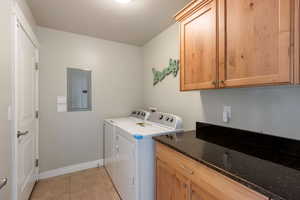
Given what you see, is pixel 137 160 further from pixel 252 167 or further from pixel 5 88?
pixel 5 88

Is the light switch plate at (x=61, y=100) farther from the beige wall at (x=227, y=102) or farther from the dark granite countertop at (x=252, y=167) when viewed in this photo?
the dark granite countertop at (x=252, y=167)

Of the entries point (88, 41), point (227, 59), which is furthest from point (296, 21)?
point (88, 41)

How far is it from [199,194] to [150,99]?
2.03 metres

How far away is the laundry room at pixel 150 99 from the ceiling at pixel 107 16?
0.06 ft

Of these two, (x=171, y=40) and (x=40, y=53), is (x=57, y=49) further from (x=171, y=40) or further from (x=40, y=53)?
(x=171, y=40)

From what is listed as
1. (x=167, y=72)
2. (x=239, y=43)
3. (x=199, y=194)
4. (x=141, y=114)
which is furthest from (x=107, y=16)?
(x=199, y=194)

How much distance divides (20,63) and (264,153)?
234 cm

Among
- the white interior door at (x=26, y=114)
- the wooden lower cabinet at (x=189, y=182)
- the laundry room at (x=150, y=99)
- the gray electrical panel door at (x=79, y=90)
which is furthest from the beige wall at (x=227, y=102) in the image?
the white interior door at (x=26, y=114)

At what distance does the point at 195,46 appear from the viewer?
1.42 m

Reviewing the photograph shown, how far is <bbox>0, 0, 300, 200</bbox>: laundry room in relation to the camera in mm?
920

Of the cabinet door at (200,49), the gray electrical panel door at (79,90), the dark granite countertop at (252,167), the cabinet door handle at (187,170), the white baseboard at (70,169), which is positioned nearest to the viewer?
the dark granite countertop at (252,167)

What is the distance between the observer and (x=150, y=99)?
2920 millimetres

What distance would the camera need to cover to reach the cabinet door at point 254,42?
2.76 feet

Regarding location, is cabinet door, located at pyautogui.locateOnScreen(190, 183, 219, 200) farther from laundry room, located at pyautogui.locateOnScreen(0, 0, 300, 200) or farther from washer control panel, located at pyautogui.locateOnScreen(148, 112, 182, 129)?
washer control panel, located at pyautogui.locateOnScreen(148, 112, 182, 129)
